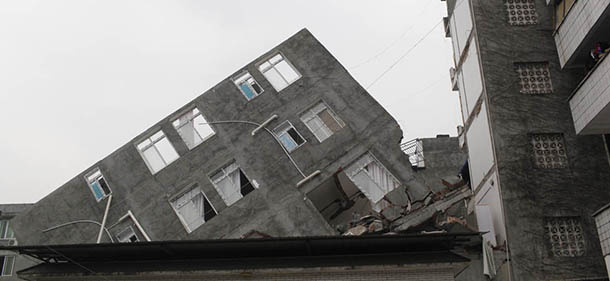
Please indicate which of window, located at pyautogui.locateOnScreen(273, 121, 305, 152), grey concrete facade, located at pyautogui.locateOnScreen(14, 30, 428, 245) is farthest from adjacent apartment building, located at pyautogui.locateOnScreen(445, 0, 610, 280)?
window, located at pyautogui.locateOnScreen(273, 121, 305, 152)

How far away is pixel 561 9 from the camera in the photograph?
20266 mm

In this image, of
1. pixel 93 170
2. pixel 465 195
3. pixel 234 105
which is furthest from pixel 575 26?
pixel 93 170

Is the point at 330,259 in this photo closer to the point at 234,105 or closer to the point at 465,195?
the point at 465,195

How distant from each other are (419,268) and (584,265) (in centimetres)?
673

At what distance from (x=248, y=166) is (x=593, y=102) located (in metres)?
12.8

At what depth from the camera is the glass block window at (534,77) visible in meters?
19.8

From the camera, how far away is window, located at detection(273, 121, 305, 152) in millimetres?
24047

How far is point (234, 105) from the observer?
82.9 ft

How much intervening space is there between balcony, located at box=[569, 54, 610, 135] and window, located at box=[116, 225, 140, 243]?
16862 millimetres

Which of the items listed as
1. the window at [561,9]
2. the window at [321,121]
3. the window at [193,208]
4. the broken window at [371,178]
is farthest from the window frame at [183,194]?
the window at [561,9]

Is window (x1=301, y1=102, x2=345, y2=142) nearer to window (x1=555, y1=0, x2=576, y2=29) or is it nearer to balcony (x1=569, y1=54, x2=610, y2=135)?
window (x1=555, y1=0, x2=576, y2=29)

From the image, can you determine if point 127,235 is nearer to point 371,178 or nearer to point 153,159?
point 153,159

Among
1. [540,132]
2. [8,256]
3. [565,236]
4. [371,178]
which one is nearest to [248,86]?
[371,178]

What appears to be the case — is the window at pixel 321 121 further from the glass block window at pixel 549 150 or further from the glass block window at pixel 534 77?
the glass block window at pixel 549 150
